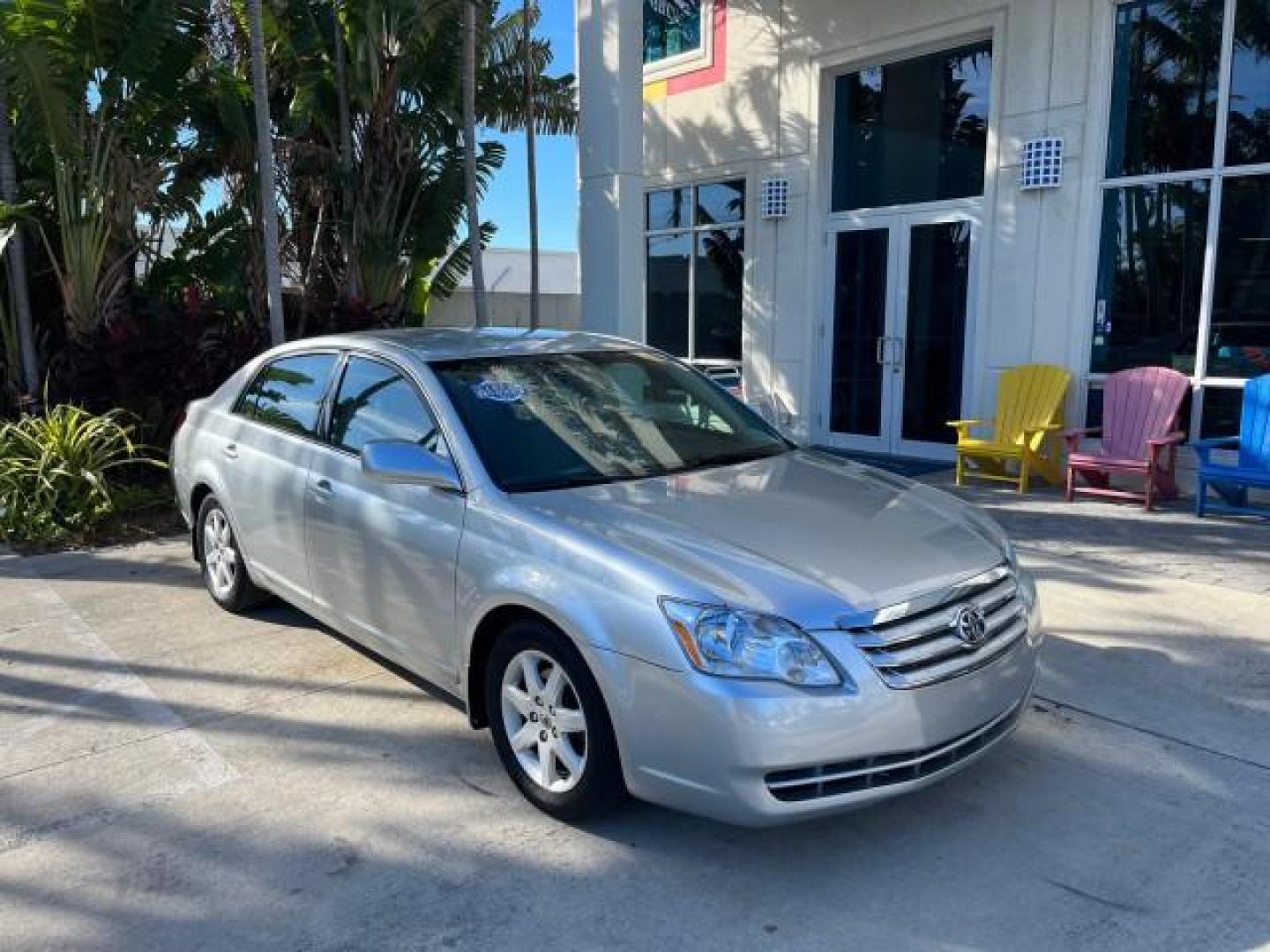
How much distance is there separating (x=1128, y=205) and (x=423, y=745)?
7.59 m

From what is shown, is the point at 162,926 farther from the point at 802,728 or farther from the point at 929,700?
the point at 929,700

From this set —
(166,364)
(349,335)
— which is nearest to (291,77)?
(166,364)

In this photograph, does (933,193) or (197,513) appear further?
(933,193)

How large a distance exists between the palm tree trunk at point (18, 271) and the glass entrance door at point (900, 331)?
7908 millimetres

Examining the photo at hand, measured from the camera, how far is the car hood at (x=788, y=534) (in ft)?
9.67

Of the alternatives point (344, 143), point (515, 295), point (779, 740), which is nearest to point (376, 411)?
point (779, 740)

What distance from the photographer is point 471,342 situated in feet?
14.7

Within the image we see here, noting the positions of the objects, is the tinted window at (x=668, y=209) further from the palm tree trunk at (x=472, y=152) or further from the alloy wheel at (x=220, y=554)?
the alloy wheel at (x=220, y=554)

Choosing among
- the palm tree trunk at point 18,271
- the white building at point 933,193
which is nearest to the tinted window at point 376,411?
the white building at point 933,193

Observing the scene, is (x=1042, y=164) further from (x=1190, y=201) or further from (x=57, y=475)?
(x=57, y=475)

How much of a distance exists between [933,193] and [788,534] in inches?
300

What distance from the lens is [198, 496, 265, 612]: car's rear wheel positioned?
5.29 metres

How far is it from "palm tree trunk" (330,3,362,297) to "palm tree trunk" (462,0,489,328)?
46.9 inches

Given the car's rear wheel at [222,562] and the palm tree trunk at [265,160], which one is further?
the palm tree trunk at [265,160]
